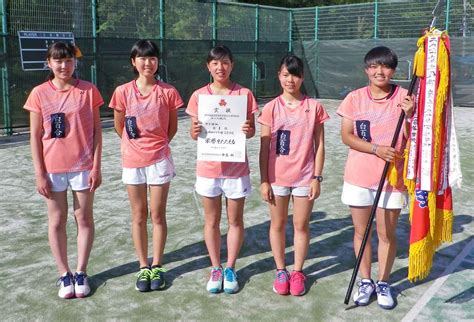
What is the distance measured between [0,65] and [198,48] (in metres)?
6.23

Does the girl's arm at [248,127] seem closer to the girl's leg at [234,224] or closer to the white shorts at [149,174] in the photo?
the girl's leg at [234,224]

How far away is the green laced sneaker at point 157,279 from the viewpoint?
3934 millimetres

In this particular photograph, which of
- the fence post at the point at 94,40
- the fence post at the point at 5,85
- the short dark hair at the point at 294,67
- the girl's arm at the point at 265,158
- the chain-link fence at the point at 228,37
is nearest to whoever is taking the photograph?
the short dark hair at the point at 294,67

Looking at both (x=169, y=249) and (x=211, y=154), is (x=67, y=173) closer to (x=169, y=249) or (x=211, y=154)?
(x=211, y=154)

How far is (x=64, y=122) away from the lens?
361 centimetres

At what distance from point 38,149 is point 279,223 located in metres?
1.74

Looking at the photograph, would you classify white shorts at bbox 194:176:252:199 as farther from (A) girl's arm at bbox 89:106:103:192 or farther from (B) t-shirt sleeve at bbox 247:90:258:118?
(A) girl's arm at bbox 89:106:103:192

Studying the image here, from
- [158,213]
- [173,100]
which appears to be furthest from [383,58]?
[158,213]

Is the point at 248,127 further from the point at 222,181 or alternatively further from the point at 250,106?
the point at 222,181

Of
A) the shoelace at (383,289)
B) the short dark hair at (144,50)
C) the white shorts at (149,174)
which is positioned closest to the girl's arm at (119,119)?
the white shorts at (149,174)

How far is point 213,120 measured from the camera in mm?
3697

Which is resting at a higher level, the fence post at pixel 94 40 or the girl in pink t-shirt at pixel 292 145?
the fence post at pixel 94 40

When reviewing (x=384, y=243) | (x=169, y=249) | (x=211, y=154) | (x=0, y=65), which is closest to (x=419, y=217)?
(x=384, y=243)

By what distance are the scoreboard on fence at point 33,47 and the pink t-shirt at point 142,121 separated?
843cm
